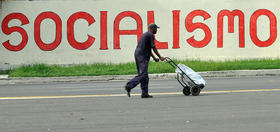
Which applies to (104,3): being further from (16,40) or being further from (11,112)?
(11,112)

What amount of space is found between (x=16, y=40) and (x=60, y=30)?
204cm

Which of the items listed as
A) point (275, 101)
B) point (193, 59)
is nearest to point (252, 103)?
point (275, 101)

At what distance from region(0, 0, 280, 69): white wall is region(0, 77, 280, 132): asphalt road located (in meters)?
11.6

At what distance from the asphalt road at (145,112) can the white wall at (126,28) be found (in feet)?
37.9

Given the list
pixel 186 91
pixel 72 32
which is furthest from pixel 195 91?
pixel 72 32

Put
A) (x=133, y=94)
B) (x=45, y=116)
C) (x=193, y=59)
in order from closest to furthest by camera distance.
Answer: (x=45, y=116) → (x=133, y=94) → (x=193, y=59)

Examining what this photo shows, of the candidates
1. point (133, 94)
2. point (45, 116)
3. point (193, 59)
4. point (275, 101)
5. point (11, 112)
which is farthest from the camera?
point (193, 59)

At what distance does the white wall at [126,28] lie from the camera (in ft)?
80.8

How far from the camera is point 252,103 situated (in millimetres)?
10289

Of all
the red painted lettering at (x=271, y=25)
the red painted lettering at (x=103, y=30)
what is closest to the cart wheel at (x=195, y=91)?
the red painted lettering at (x=103, y=30)

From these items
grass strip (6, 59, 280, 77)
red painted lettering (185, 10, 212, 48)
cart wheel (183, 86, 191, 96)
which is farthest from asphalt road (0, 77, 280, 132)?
red painted lettering (185, 10, 212, 48)

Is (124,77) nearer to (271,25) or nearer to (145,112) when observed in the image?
(271,25)

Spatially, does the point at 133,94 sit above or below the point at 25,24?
below

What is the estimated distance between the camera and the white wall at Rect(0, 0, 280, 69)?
24.6 meters
